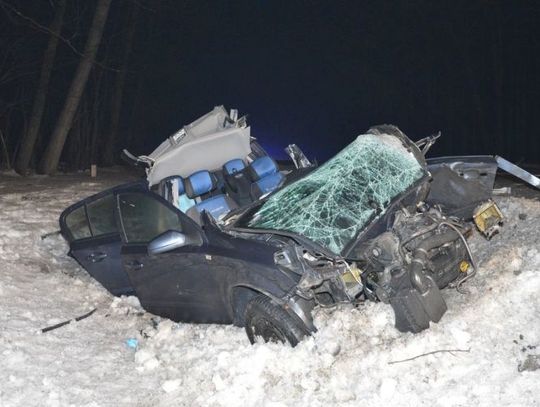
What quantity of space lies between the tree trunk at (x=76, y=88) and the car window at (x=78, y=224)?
10470 millimetres

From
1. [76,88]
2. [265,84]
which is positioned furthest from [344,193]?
[265,84]

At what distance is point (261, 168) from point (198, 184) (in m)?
0.93

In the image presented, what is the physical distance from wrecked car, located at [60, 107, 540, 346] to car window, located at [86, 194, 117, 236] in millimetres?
12

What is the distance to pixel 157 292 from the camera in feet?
16.8

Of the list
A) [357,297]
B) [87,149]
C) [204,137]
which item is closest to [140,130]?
[87,149]

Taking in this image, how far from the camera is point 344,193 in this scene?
470cm

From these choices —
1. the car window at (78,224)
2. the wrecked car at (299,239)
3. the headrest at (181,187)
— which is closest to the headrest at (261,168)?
the wrecked car at (299,239)

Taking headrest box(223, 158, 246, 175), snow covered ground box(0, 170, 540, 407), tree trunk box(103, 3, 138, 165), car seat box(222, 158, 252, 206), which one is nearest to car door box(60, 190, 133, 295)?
snow covered ground box(0, 170, 540, 407)

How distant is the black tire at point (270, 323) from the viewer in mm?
4031

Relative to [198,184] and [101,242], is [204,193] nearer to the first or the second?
[198,184]

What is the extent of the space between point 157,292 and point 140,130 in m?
40.3

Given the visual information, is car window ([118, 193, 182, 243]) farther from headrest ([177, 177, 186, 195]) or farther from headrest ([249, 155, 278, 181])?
headrest ([249, 155, 278, 181])

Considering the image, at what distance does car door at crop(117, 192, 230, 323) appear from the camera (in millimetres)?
4703

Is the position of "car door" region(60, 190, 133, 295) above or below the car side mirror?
below
